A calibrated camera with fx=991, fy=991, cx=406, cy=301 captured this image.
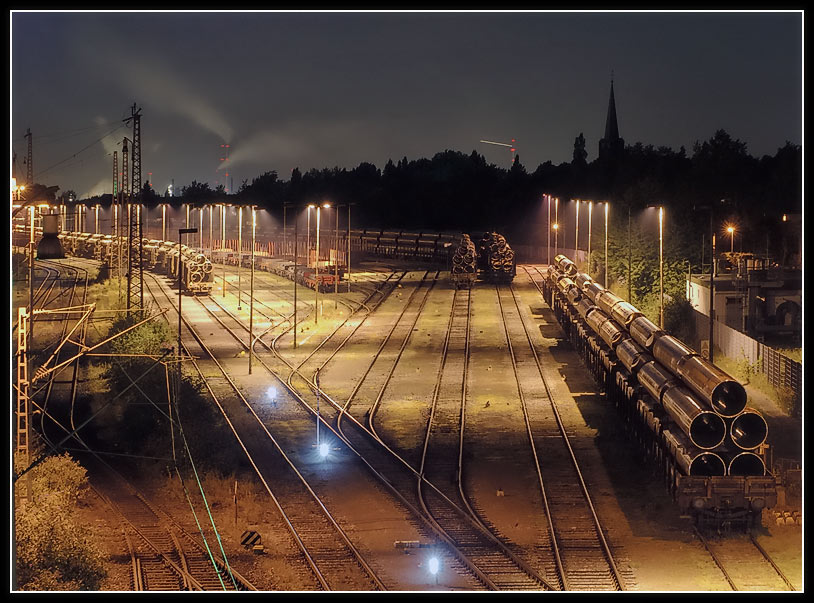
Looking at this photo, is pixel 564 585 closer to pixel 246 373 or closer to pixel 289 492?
pixel 289 492

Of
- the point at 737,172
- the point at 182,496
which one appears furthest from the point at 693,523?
the point at 737,172

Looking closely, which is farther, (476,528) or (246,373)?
(246,373)

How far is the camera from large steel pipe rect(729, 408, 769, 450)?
804 inches

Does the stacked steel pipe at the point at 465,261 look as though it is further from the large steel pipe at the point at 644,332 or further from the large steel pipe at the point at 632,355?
the large steel pipe at the point at 632,355

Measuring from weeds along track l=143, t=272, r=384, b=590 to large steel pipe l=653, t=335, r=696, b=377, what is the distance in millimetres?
9554

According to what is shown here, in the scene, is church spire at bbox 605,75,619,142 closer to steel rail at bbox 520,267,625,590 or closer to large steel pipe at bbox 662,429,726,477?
steel rail at bbox 520,267,625,590

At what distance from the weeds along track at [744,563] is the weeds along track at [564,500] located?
2060 mm

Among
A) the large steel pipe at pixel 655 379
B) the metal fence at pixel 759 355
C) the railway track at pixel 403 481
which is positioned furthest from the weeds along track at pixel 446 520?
the metal fence at pixel 759 355

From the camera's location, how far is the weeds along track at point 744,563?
1806cm

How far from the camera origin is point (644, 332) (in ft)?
100

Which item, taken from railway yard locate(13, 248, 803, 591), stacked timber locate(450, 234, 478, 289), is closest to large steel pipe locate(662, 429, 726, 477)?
railway yard locate(13, 248, 803, 591)

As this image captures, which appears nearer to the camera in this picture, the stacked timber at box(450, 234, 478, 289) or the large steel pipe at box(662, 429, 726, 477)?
the large steel pipe at box(662, 429, 726, 477)

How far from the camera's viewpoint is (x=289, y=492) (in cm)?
2414
